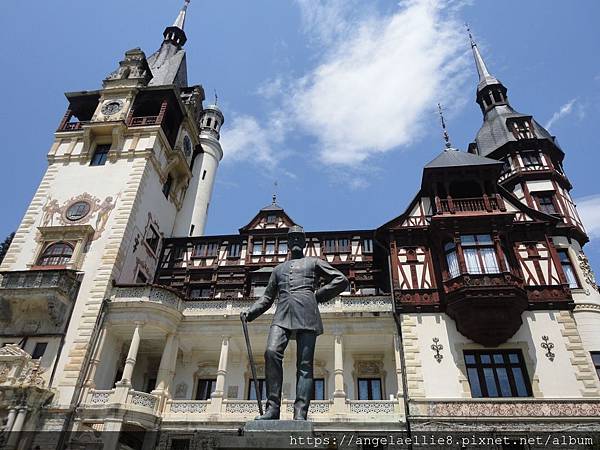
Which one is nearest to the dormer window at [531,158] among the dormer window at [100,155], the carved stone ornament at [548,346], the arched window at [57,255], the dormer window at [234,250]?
the carved stone ornament at [548,346]

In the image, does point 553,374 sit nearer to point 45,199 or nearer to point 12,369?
point 12,369

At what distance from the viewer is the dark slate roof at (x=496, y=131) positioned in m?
32.0

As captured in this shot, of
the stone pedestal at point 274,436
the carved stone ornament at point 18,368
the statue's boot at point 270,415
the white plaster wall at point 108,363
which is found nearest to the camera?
the stone pedestal at point 274,436

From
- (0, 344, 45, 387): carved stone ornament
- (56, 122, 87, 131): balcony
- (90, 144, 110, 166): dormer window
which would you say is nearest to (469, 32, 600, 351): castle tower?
(0, 344, 45, 387): carved stone ornament

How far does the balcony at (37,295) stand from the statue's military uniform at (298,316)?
63.2 ft

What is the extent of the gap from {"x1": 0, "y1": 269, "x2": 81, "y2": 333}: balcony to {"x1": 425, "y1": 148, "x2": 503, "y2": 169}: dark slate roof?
21.3m

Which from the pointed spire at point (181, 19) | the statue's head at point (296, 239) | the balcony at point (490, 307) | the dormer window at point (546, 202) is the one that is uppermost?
the pointed spire at point (181, 19)

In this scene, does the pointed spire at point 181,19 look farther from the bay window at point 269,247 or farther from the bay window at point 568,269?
the bay window at point 568,269

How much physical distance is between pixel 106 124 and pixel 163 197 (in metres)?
6.45

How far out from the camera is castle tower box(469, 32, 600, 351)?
23503mm

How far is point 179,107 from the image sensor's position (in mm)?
35656

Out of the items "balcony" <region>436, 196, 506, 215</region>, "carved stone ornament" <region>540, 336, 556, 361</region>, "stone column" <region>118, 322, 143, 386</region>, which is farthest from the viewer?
"balcony" <region>436, 196, 506, 215</region>

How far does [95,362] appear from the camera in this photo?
2273 centimetres

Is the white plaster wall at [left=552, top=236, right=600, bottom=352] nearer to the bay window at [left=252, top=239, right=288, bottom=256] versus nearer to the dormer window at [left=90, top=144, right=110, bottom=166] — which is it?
the bay window at [left=252, top=239, right=288, bottom=256]
